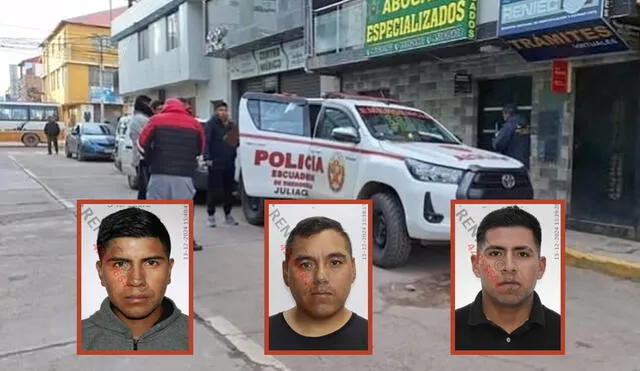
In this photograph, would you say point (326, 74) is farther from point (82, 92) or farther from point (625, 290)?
point (82, 92)

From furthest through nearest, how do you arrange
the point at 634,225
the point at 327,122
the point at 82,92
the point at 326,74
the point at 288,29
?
1. the point at 82,92
2. the point at 288,29
3. the point at 326,74
4. the point at 634,225
5. the point at 327,122

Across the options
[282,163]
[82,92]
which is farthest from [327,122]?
[82,92]

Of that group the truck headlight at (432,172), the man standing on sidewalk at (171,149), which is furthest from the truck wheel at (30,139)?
the truck headlight at (432,172)

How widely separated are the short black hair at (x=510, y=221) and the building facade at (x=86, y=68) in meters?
46.8

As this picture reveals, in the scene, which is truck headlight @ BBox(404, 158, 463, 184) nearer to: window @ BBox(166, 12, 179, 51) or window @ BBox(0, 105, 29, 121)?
window @ BBox(166, 12, 179, 51)

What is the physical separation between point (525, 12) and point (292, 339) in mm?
6466

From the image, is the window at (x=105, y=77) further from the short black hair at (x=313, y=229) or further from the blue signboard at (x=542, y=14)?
the short black hair at (x=313, y=229)

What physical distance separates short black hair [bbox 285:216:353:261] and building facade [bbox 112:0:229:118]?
709 inches

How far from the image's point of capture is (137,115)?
25.2ft

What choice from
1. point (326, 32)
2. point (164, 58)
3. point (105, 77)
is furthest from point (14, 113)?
point (326, 32)

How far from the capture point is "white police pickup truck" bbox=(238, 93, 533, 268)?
218 inches

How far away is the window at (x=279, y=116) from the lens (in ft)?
24.7

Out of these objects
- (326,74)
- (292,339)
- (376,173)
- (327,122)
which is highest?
(326,74)
